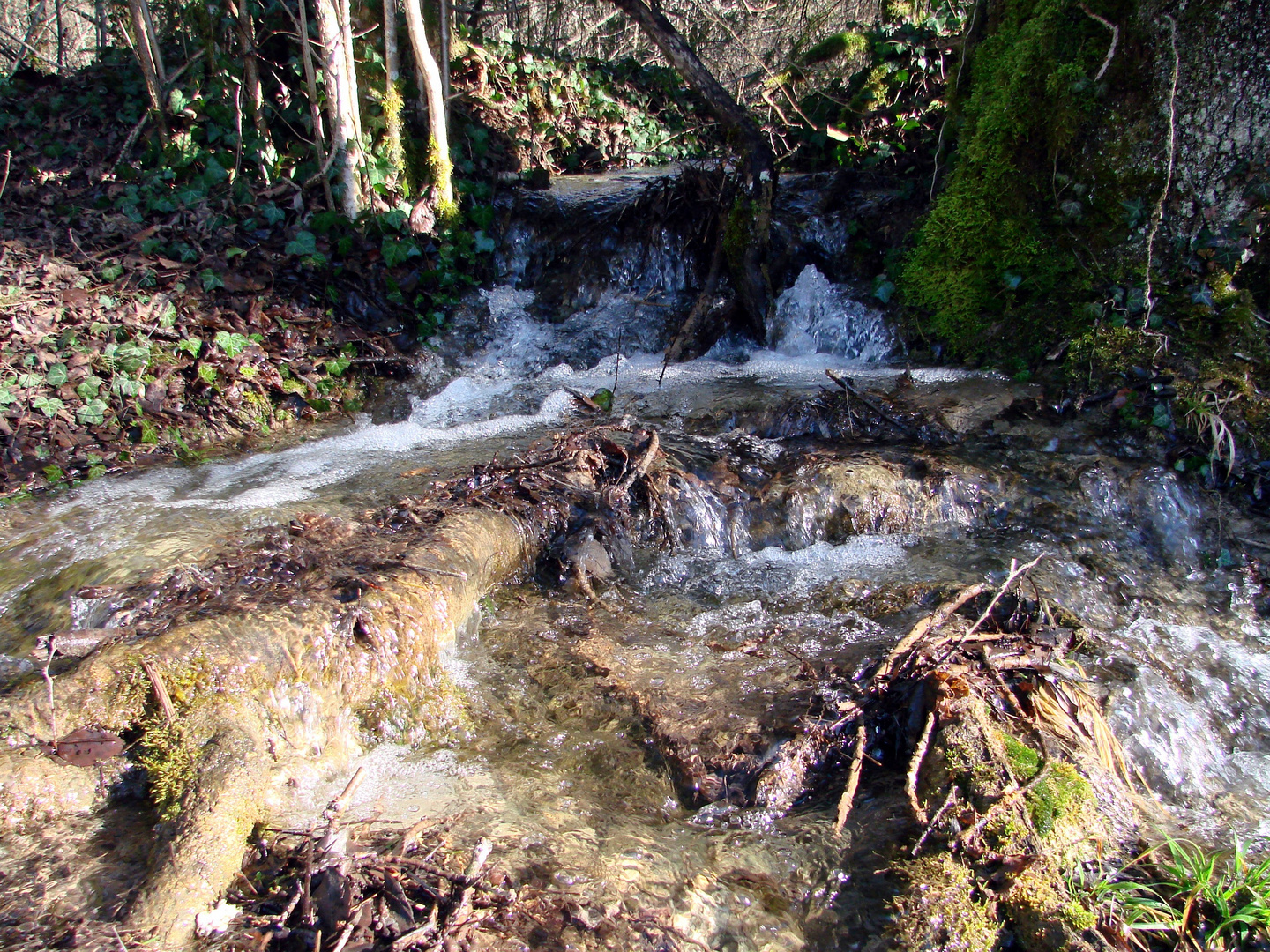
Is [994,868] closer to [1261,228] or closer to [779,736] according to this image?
[779,736]

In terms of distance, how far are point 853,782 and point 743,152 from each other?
618 cm

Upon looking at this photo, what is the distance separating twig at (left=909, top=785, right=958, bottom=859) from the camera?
224cm

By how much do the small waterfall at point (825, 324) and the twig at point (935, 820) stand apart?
17.4ft

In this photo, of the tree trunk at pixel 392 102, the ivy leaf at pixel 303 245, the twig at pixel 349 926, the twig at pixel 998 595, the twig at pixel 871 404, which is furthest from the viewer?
the tree trunk at pixel 392 102

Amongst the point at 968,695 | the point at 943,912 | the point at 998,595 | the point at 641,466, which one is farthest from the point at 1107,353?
the point at 943,912

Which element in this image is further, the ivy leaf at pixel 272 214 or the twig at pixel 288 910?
the ivy leaf at pixel 272 214

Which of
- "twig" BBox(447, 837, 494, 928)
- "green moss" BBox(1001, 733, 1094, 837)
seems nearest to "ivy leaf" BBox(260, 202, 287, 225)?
"twig" BBox(447, 837, 494, 928)

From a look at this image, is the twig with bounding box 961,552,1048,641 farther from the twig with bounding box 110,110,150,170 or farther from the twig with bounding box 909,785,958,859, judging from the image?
the twig with bounding box 110,110,150,170

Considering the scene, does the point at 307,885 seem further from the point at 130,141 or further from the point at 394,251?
the point at 130,141

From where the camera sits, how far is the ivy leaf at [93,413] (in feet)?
17.3

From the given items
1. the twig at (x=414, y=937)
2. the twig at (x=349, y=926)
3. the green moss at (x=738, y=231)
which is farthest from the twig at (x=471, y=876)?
the green moss at (x=738, y=231)

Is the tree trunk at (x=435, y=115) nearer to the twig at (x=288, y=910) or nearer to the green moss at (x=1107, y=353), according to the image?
the green moss at (x=1107, y=353)

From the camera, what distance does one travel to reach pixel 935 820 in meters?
2.29

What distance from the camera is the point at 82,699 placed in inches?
96.4
